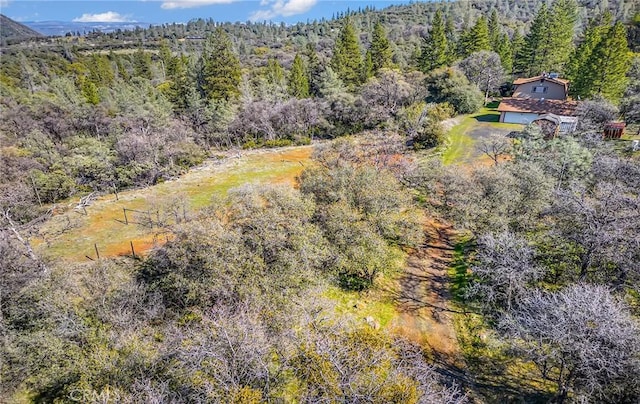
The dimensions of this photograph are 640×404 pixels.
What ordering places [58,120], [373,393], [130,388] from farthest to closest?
1. [58,120]
2. [130,388]
3. [373,393]

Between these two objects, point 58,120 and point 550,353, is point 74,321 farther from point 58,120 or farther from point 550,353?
point 58,120

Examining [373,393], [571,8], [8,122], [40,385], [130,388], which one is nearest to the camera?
[373,393]

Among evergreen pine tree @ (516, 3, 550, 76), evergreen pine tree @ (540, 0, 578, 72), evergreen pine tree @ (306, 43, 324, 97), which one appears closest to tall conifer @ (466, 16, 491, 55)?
evergreen pine tree @ (516, 3, 550, 76)

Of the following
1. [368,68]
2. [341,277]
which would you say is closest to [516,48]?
[368,68]

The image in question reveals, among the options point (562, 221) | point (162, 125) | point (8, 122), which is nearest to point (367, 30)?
point (162, 125)

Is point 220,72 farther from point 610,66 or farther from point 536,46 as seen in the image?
point 536,46

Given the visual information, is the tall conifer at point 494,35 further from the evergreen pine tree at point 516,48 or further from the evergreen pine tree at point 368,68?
the evergreen pine tree at point 368,68
